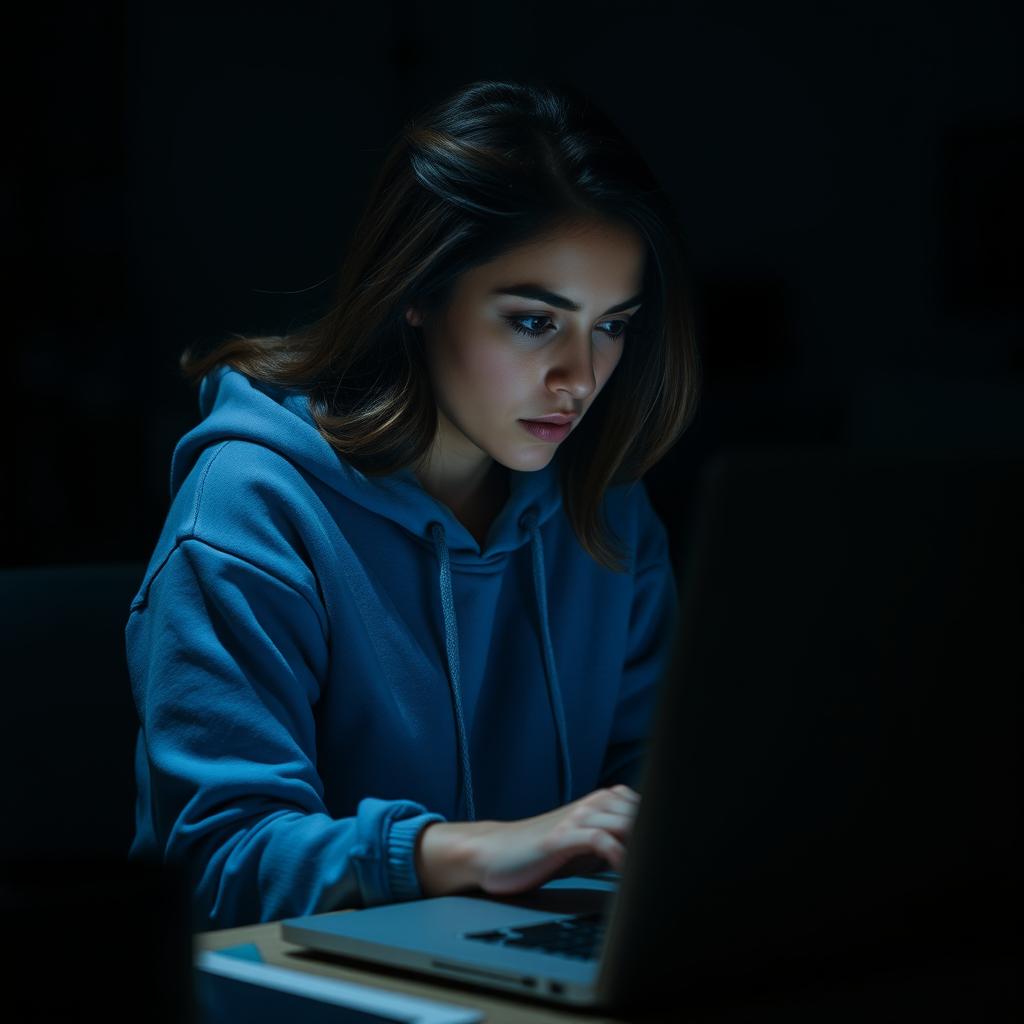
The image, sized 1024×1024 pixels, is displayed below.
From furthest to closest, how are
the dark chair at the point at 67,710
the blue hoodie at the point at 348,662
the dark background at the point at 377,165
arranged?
the dark background at the point at 377,165
the dark chair at the point at 67,710
the blue hoodie at the point at 348,662

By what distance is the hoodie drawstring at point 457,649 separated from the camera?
1287 millimetres

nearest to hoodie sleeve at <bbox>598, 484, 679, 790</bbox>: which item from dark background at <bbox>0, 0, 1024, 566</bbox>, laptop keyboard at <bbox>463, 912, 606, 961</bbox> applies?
laptop keyboard at <bbox>463, 912, 606, 961</bbox>

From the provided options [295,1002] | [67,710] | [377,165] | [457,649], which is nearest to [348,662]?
[457,649]

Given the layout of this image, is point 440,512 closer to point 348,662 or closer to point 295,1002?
point 348,662

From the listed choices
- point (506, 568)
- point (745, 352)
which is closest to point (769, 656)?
point (506, 568)

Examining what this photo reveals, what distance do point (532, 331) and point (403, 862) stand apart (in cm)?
55

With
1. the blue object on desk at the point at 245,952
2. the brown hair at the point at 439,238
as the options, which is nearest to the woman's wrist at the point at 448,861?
the blue object on desk at the point at 245,952

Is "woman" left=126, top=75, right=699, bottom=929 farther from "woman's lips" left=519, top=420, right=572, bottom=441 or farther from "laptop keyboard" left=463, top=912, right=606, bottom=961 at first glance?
"laptop keyboard" left=463, top=912, right=606, bottom=961

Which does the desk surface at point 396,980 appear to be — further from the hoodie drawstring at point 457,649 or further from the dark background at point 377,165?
the dark background at point 377,165

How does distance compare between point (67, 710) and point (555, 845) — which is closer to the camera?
point (555, 845)

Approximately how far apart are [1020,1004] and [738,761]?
0.20m

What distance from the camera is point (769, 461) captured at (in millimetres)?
537

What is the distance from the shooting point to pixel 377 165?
3.36 meters

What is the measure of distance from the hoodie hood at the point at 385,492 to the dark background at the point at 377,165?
57.6 inches
